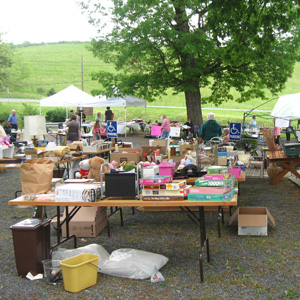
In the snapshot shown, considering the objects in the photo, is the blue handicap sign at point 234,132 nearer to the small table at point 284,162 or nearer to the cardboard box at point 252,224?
the small table at point 284,162

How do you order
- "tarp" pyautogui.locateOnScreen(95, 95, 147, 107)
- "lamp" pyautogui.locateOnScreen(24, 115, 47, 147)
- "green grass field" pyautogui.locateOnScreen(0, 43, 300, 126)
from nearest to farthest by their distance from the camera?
1. "lamp" pyautogui.locateOnScreen(24, 115, 47, 147)
2. "tarp" pyautogui.locateOnScreen(95, 95, 147, 107)
3. "green grass field" pyautogui.locateOnScreen(0, 43, 300, 126)

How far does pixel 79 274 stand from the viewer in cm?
444

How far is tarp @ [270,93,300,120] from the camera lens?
634 inches

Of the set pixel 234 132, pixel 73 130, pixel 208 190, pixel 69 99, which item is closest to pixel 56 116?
pixel 69 99

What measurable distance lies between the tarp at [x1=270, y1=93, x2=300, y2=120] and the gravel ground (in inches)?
329

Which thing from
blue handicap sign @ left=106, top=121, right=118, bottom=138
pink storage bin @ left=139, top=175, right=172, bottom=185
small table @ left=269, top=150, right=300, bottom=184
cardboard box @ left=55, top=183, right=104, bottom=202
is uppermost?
blue handicap sign @ left=106, top=121, right=118, bottom=138

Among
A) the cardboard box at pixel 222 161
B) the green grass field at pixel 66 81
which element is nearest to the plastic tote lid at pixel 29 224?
the cardboard box at pixel 222 161

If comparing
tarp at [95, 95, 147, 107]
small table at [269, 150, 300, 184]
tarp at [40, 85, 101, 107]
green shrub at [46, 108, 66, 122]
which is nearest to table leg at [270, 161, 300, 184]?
small table at [269, 150, 300, 184]

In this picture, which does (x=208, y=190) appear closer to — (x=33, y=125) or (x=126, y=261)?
(x=126, y=261)

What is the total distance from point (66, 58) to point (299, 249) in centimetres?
8379

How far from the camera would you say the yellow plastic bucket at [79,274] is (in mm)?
4398

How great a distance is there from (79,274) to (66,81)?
66431mm

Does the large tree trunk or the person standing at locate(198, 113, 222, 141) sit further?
the large tree trunk

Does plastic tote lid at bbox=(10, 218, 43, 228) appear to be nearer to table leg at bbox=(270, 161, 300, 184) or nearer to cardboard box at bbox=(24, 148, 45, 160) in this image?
cardboard box at bbox=(24, 148, 45, 160)
